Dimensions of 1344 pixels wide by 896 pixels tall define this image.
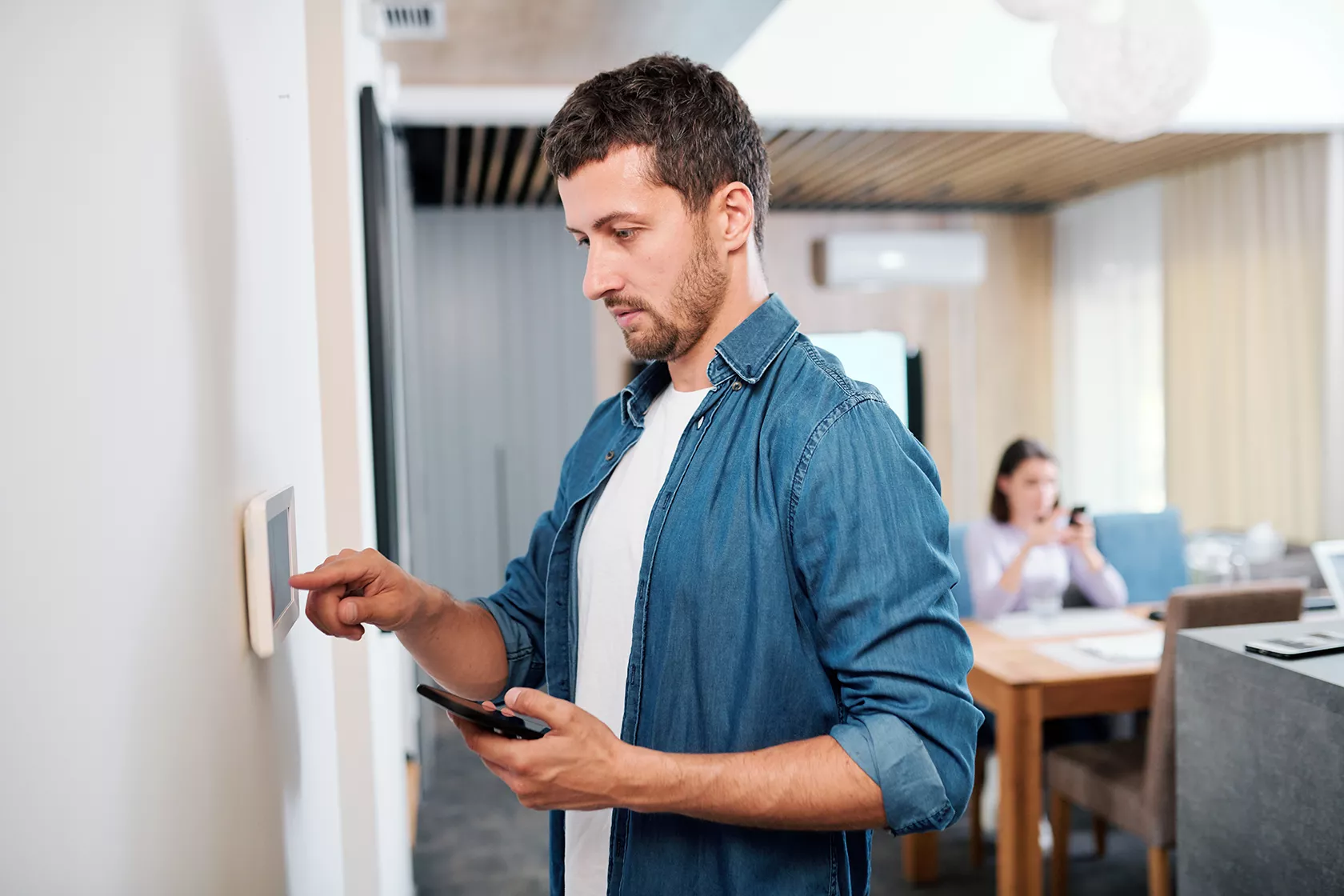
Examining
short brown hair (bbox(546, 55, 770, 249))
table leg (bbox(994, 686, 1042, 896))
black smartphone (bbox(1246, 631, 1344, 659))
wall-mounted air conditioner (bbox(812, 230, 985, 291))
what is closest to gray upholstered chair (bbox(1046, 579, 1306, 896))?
table leg (bbox(994, 686, 1042, 896))

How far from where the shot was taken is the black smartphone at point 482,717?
816 mm

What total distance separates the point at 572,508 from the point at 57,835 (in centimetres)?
76

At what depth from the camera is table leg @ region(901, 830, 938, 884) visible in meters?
2.92

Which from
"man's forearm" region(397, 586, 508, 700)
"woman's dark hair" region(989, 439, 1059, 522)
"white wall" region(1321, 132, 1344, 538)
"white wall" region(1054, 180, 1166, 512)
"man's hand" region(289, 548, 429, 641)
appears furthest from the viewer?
"white wall" region(1054, 180, 1166, 512)

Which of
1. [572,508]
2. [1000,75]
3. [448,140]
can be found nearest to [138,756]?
[572,508]

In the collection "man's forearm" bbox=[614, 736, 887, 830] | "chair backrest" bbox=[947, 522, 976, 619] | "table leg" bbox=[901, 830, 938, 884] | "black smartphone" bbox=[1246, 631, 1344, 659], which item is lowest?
"table leg" bbox=[901, 830, 938, 884]

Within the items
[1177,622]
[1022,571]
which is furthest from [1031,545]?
[1177,622]

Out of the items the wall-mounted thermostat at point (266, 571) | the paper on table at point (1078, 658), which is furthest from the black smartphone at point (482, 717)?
the paper on table at point (1078, 658)

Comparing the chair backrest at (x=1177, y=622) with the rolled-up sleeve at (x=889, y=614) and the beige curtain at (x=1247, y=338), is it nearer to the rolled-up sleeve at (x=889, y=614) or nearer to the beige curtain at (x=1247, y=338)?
the rolled-up sleeve at (x=889, y=614)

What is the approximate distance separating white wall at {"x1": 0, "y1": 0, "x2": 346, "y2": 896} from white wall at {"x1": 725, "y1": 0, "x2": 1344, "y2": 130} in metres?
2.89

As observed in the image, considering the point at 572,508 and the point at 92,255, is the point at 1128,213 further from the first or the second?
the point at 92,255

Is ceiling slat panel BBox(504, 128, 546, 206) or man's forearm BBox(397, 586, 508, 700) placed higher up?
ceiling slat panel BBox(504, 128, 546, 206)

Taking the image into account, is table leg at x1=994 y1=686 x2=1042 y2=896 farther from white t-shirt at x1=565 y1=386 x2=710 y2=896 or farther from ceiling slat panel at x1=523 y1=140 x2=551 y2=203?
ceiling slat panel at x1=523 y1=140 x2=551 y2=203

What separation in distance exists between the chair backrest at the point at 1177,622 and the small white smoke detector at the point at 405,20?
2343 mm
